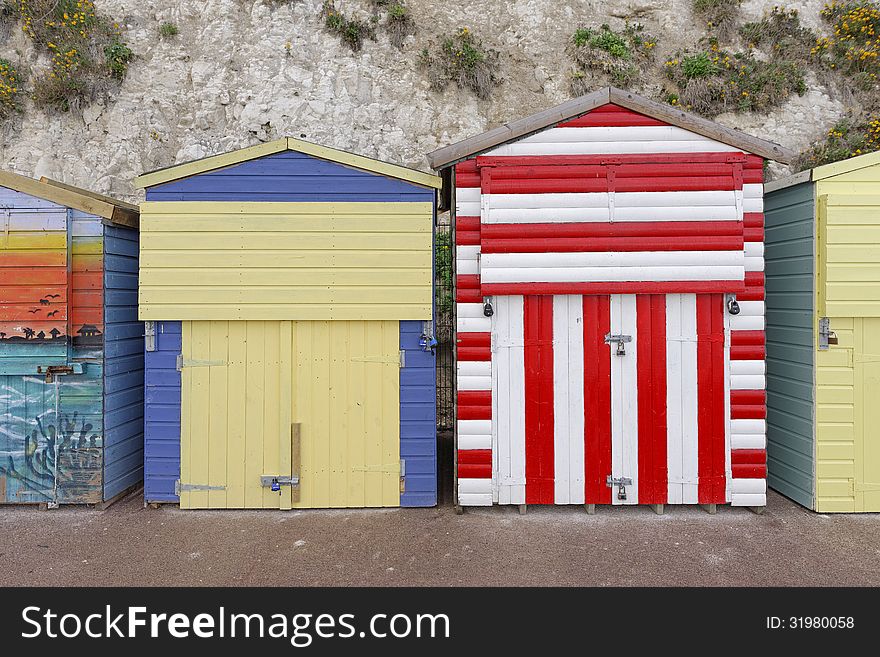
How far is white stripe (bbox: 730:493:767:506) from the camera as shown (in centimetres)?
492

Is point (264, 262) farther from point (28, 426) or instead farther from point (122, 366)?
point (28, 426)

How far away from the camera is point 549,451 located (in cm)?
496

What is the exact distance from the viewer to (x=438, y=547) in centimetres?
436

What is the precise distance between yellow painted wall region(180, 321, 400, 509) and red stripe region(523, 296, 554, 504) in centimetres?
125

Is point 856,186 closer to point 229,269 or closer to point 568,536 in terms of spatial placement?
point 568,536

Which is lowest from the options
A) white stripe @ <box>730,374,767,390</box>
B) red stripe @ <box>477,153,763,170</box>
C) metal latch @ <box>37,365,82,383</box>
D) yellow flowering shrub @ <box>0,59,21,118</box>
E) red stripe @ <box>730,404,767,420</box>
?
red stripe @ <box>730,404,767,420</box>

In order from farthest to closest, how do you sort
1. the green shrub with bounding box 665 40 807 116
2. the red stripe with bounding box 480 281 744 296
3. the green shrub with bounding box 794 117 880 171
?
1. the green shrub with bounding box 665 40 807 116
2. the green shrub with bounding box 794 117 880 171
3. the red stripe with bounding box 480 281 744 296

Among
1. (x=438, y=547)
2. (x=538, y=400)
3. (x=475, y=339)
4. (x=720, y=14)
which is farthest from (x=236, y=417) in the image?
(x=720, y=14)

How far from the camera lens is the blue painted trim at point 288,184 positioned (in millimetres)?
4969

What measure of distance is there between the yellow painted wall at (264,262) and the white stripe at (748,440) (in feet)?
10.6

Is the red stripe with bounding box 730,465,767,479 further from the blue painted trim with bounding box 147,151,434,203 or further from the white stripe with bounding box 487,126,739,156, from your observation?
the blue painted trim with bounding box 147,151,434,203

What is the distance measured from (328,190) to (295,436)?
237cm

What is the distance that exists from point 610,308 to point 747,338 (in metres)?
1.29

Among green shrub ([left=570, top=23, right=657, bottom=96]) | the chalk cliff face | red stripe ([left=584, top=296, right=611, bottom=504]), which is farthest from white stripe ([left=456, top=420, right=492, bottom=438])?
green shrub ([left=570, top=23, right=657, bottom=96])
